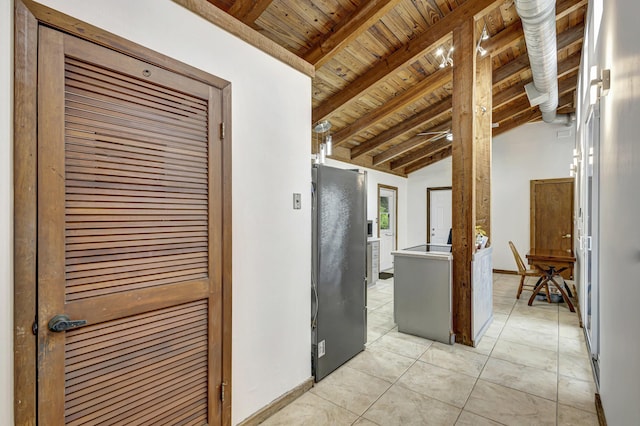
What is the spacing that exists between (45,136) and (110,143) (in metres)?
0.22

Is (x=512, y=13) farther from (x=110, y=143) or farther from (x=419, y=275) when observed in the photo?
(x=110, y=143)

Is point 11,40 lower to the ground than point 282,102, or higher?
lower

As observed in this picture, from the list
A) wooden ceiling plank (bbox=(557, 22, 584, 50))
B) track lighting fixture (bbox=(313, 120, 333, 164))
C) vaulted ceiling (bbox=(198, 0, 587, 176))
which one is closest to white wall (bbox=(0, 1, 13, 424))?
vaulted ceiling (bbox=(198, 0, 587, 176))

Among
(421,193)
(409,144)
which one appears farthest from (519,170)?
(409,144)

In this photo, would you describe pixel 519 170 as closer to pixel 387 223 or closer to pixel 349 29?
pixel 387 223

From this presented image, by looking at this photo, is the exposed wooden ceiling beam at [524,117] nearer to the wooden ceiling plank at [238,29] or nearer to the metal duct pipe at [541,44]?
the metal duct pipe at [541,44]

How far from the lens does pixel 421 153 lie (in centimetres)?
721

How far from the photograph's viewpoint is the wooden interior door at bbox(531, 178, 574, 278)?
627cm

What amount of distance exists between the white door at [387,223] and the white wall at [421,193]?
0.65m

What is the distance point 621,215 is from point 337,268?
182cm

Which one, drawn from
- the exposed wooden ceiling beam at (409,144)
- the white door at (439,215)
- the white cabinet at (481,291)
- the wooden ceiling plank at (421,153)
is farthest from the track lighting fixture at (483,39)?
the white door at (439,215)

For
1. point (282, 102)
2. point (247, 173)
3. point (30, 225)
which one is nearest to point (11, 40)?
point (30, 225)

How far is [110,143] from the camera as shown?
4.32ft

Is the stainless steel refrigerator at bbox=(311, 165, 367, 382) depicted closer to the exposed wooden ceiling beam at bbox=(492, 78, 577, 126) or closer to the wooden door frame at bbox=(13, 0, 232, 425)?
the wooden door frame at bbox=(13, 0, 232, 425)
